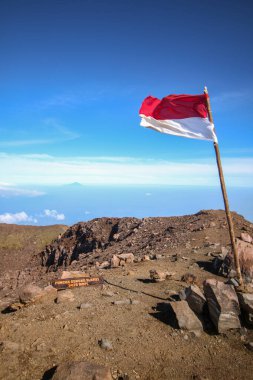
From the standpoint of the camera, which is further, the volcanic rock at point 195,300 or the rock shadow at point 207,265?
the rock shadow at point 207,265

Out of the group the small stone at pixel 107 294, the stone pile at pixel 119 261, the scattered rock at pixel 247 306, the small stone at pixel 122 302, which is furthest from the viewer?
the stone pile at pixel 119 261

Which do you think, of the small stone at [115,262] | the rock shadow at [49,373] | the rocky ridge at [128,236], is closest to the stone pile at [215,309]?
the rock shadow at [49,373]

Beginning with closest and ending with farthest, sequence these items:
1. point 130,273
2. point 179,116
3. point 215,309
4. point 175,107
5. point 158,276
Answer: point 215,309
point 179,116
point 175,107
point 158,276
point 130,273

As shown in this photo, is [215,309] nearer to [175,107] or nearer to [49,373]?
[49,373]

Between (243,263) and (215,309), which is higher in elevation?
(243,263)

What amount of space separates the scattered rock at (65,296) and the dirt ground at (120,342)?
0.77 ft

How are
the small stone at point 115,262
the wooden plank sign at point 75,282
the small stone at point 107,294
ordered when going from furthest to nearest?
the small stone at point 115,262 < the wooden plank sign at point 75,282 < the small stone at point 107,294

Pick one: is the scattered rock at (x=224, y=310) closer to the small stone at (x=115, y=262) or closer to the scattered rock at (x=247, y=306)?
the scattered rock at (x=247, y=306)

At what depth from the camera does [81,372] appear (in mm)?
6828

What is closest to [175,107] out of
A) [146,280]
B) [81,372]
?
[146,280]

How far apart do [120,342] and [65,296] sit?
3930 millimetres

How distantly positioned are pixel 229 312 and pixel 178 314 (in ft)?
5.10

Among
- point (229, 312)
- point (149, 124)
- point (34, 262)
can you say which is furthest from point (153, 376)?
point (34, 262)

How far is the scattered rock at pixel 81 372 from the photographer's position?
22.1 feet
